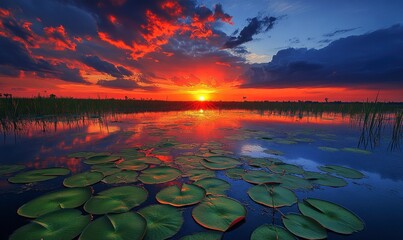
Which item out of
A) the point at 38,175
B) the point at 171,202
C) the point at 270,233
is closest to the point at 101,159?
the point at 38,175

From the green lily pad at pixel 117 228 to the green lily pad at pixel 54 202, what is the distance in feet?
2.33

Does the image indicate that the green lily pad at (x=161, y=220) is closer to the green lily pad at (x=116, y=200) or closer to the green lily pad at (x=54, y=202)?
the green lily pad at (x=116, y=200)

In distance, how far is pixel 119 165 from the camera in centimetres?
416

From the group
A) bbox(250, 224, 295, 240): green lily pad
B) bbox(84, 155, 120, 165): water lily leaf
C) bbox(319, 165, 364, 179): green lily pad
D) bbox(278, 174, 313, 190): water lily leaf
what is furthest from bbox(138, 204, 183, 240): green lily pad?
bbox(319, 165, 364, 179): green lily pad

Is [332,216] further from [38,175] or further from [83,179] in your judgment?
[38,175]

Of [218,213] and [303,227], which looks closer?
[303,227]

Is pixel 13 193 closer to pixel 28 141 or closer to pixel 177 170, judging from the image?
pixel 177 170

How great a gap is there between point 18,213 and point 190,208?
2.17 metres

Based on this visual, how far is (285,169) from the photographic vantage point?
13.4 feet

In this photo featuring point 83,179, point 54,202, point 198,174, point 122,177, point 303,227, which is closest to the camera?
point 303,227

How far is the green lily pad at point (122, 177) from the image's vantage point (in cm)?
337

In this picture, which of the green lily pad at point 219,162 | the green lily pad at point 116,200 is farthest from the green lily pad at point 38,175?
the green lily pad at point 219,162

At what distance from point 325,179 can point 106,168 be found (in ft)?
14.6

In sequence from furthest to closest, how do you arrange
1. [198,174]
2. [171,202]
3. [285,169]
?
[285,169] → [198,174] → [171,202]
